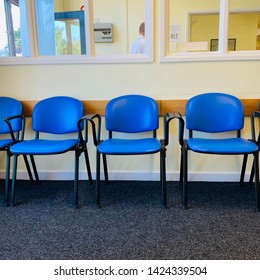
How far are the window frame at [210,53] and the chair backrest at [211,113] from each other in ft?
1.02

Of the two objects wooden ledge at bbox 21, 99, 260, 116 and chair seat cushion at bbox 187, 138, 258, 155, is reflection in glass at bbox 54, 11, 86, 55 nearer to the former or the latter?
wooden ledge at bbox 21, 99, 260, 116

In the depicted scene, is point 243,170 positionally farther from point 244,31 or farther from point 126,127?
point 244,31

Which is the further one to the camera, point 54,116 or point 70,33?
point 70,33

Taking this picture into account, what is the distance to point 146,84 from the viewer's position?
2180mm

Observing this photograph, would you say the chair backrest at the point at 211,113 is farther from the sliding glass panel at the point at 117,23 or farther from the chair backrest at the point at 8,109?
the sliding glass panel at the point at 117,23

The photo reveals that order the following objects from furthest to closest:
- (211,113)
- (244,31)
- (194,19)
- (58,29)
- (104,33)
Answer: (244,31)
(194,19)
(104,33)
(58,29)
(211,113)

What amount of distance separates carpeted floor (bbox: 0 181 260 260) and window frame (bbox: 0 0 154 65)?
3.46 feet

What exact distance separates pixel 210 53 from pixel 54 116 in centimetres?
136

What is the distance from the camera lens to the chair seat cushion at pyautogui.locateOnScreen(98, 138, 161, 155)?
5.58 feet

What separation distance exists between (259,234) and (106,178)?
125cm

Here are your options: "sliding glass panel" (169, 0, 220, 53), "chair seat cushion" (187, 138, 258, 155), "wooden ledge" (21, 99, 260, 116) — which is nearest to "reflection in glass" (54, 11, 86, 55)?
"wooden ledge" (21, 99, 260, 116)

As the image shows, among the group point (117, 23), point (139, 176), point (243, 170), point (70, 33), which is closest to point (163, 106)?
point (139, 176)

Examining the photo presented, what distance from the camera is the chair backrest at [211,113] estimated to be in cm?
201
